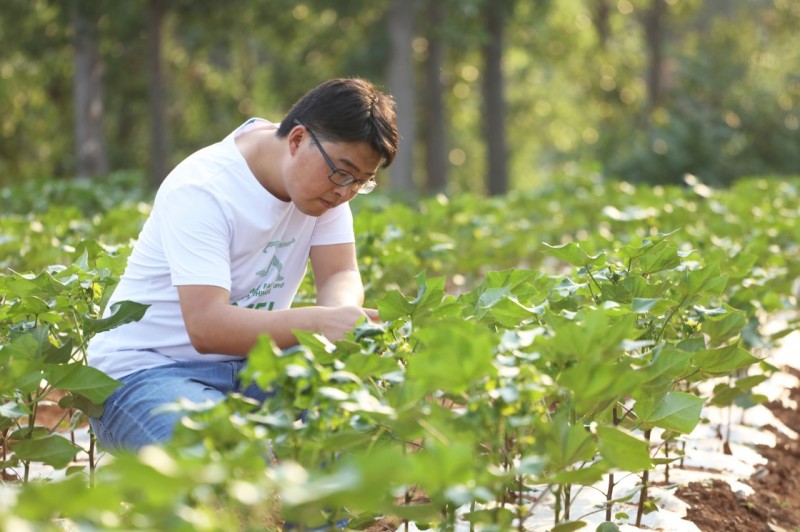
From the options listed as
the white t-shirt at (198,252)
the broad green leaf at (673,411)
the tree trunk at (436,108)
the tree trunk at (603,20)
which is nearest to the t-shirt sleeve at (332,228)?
the white t-shirt at (198,252)

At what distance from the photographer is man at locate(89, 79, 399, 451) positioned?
9.68 ft

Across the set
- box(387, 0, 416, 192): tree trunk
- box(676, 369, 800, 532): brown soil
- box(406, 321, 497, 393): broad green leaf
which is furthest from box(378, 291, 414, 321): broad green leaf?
box(387, 0, 416, 192): tree trunk

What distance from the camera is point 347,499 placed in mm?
1515

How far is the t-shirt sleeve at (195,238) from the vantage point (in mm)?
2951

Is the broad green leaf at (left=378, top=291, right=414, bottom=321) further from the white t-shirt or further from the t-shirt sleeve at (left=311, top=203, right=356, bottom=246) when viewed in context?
the t-shirt sleeve at (left=311, top=203, right=356, bottom=246)

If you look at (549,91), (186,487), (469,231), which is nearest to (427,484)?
(186,487)

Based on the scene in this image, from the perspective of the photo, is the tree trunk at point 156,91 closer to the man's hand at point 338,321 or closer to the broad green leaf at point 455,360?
the man's hand at point 338,321

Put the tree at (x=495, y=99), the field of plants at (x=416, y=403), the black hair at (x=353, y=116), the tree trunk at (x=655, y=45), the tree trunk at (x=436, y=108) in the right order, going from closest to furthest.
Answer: the field of plants at (x=416, y=403) < the black hair at (x=353, y=116) < the tree trunk at (x=436, y=108) < the tree at (x=495, y=99) < the tree trunk at (x=655, y=45)

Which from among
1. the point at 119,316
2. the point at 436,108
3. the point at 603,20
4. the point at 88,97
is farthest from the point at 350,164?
the point at 603,20

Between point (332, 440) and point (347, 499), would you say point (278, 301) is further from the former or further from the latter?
point (347, 499)

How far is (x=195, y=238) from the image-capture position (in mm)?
2992

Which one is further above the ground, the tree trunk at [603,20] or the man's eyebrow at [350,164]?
the tree trunk at [603,20]

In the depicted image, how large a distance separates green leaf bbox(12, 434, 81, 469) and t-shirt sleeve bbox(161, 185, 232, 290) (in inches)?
19.8

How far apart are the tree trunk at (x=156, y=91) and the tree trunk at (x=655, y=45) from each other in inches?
481
